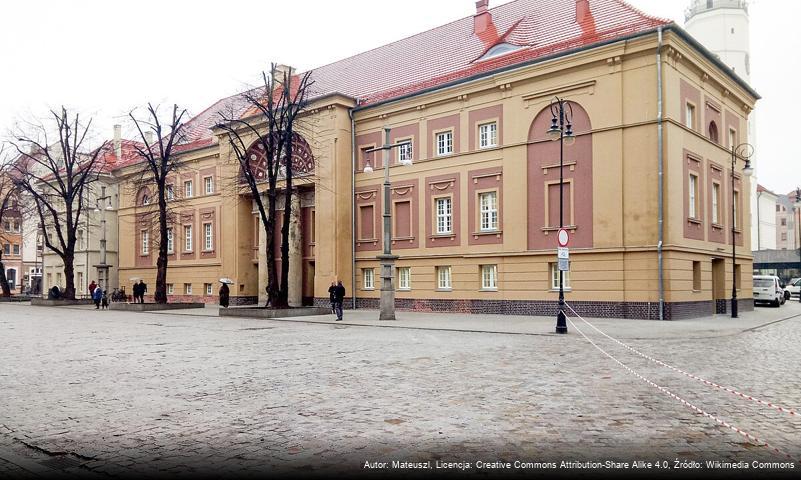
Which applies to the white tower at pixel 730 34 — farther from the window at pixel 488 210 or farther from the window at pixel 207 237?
the window at pixel 207 237

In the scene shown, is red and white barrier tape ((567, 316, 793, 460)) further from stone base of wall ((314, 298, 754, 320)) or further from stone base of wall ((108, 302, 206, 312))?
stone base of wall ((108, 302, 206, 312))

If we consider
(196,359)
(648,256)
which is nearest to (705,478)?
(196,359)

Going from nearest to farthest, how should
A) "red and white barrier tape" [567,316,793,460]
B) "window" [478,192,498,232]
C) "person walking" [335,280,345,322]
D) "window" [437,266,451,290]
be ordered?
1. "red and white barrier tape" [567,316,793,460]
2. "person walking" [335,280,345,322]
3. "window" [478,192,498,232]
4. "window" [437,266,451,290]

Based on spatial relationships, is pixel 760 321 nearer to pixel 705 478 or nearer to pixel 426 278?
pixel 426 278

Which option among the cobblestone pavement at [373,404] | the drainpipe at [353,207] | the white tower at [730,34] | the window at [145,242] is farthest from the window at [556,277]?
the white tower at [730,34]

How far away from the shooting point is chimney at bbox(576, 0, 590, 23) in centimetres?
3147

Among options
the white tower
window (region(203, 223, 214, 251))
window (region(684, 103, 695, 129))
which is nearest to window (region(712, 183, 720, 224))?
window (region(684, 103, 695, 129))

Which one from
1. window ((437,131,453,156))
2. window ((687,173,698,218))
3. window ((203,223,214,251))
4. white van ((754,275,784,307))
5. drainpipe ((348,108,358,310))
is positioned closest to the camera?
window ((687,173,698,218))

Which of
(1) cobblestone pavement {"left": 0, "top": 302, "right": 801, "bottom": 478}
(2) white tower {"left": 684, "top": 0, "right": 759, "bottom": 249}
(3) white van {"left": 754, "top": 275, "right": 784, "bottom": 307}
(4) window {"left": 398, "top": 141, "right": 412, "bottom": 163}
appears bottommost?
(1) cobblestone pavement {"left": 0, "top": 302, "right": 801, "bottom": 478}

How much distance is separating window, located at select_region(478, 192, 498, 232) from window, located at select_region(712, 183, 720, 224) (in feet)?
33.8

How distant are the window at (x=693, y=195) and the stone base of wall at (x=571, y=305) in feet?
12.9

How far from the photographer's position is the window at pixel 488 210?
31.7 metres

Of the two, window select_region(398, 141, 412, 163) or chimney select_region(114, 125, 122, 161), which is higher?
chimney select_region(114, 125, 122, 161)

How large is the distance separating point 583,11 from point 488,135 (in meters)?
7.40
